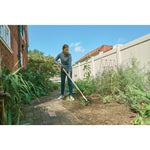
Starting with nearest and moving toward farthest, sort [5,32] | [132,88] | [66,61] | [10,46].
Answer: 1. [132,88]
2. [66,61]
3. [5,32]
4. [10,46]

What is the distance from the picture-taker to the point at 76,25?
1.76 metres

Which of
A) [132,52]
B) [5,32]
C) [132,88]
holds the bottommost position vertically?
[132,88]

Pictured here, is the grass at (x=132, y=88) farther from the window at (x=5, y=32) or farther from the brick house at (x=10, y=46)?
the window at (x=5, y=32)

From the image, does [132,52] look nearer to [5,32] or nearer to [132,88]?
[132,88]

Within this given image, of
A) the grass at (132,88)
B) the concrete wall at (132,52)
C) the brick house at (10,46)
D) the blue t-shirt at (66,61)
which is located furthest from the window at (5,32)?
the concrete wall at (132,52)

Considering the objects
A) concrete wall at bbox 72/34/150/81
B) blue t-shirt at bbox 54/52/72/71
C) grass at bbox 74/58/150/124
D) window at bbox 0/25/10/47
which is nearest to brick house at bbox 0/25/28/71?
window at bbox 0/25/10/47

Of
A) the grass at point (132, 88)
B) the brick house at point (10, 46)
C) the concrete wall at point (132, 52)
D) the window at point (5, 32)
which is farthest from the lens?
the window at point (5, 32)

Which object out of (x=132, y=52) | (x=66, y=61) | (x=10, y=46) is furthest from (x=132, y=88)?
(x=10, y=46)

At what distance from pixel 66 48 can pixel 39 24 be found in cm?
95
